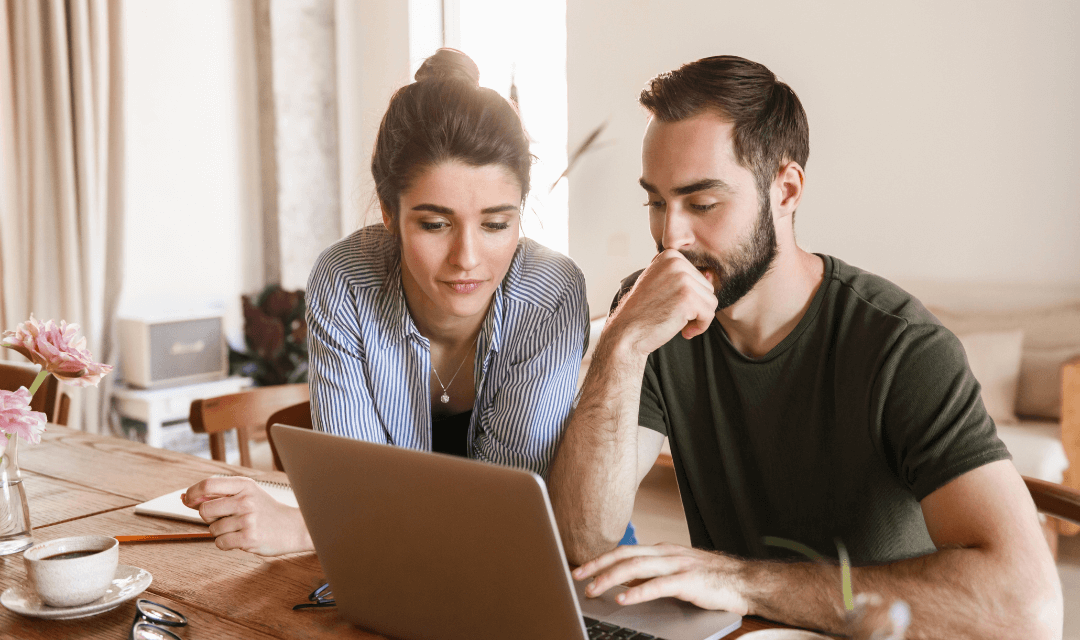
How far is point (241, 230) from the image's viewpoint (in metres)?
4.41

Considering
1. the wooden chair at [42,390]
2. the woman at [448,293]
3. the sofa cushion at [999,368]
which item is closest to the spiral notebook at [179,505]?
the woman at [448,293]

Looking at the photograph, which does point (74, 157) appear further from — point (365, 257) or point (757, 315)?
point (757, 315)

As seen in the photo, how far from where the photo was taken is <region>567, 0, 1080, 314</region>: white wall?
320 cm

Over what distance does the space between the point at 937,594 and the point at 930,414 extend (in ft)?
0.82

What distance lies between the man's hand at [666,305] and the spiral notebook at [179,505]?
0.53 meters

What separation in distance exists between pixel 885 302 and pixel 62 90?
11.5ft

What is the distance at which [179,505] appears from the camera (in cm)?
127

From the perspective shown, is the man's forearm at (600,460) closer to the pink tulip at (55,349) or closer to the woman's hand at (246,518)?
the woman's hand at (246,518)

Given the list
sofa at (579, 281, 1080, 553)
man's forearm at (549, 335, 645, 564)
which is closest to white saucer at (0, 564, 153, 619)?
man's forearm at (549, 335, 645, 564)

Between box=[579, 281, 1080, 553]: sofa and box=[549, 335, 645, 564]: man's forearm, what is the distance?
1.82m

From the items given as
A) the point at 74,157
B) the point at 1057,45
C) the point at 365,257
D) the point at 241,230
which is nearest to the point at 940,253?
the point at 1057,45

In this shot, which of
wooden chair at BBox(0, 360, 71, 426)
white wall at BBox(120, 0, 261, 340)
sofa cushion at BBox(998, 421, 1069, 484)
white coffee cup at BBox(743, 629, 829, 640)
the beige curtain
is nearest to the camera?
white coffee cup at BBox(743, 629, 829, 640)

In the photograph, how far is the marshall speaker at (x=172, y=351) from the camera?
3750 mm

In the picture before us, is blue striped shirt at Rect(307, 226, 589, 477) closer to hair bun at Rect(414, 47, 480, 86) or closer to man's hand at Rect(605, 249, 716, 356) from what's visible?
man's hand at Rect(605, 249, 716, 356)
